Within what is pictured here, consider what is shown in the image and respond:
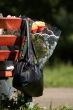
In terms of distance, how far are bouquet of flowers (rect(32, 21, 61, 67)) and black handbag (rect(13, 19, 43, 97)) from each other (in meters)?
0.14

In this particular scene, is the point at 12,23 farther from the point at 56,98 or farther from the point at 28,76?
the point at 56,98

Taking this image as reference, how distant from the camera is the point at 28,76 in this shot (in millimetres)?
6363

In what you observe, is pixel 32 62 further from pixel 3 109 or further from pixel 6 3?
pixel 6 3

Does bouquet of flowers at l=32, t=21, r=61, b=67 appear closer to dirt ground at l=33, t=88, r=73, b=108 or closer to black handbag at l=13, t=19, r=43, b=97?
black handbag at l=13, t=19, r=43, b=97

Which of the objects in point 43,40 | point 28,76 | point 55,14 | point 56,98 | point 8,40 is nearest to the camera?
point 28,76

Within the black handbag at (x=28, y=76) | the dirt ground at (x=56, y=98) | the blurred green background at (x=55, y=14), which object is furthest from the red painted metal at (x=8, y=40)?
the blurred green background at (x=55, y=14)

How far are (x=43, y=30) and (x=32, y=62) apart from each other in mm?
487

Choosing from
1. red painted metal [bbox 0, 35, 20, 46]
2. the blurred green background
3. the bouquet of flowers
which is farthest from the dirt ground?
the blurred green background

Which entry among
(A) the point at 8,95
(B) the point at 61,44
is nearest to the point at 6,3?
(B) the point at 61,44

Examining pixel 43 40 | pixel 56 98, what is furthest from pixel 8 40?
pixel 56 98

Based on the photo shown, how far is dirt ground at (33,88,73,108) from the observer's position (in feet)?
27.7

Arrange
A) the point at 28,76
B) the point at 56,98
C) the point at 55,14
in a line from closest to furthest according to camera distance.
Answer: the point at 28,76 < the point at 56,98 < the point at 55,14

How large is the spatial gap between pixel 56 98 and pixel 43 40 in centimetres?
271

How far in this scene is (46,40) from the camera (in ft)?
22.1
